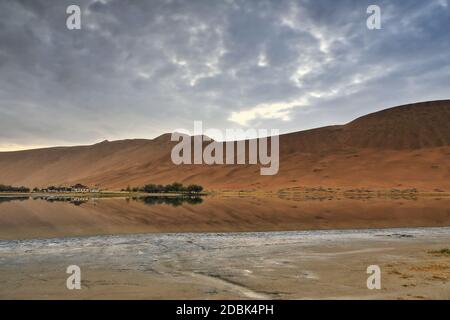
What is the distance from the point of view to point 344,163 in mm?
77500

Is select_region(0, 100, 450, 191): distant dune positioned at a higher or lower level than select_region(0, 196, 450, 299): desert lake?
higher

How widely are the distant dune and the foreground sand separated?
4976 cm

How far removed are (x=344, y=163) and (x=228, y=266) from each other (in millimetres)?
71324

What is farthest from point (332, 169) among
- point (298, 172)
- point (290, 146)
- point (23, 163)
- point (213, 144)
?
point (23, 163)

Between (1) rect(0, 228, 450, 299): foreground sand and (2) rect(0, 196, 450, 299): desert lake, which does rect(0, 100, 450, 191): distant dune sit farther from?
(1) rect(0, 228, 450, 299): foreground sand

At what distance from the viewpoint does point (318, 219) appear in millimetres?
23219

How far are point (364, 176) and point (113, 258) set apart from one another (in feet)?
203

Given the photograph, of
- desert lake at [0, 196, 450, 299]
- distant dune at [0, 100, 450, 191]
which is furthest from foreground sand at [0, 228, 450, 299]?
distant dune at [0, 100, 450, 191]

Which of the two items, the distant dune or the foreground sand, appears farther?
the distant dune

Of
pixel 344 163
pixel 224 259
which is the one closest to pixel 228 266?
pixel 224 259

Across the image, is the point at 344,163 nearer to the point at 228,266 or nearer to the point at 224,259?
the point at 224,259

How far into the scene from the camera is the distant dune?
66312mm

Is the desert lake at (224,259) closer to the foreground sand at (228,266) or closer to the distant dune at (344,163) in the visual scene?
the foreground sand at (228,266)

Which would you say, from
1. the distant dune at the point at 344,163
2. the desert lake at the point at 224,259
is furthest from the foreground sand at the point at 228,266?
the distant dune at the point at 344,163
